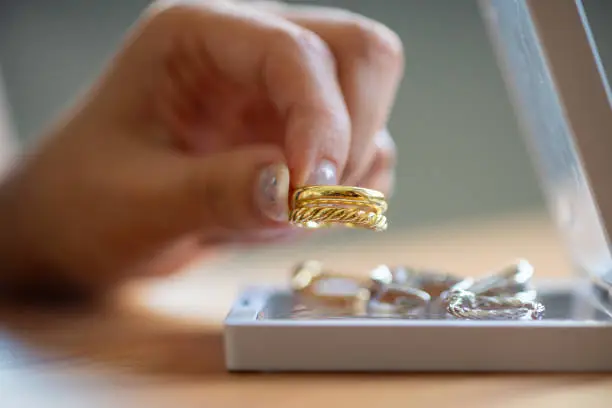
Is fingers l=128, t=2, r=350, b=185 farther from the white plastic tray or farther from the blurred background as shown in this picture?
the blurred background

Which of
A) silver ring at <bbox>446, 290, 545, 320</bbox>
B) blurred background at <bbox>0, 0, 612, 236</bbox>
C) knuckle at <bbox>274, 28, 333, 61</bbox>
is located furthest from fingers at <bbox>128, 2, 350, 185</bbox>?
blurred background at <bbox>0, 0, 612, 236</bbox>

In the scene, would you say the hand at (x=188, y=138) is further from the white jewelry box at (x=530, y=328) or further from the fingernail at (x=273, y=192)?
the white jewelry box at (x=530, y=328)

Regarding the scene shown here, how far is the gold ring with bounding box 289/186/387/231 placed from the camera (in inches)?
15.3

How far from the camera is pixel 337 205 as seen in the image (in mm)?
390

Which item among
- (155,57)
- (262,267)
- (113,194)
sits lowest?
(262,267)

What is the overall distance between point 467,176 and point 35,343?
1.08 metres

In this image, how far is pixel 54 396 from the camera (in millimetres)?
361

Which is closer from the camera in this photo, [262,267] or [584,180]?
[584,180]

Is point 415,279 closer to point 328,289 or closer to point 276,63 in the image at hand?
point 328,289

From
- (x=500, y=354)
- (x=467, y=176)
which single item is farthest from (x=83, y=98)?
(x=467, y=176)

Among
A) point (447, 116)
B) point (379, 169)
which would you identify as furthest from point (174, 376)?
point (447, 116)

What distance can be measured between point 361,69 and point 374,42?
0.10 feet

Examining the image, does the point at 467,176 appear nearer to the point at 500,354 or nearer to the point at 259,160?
the point at 259,160

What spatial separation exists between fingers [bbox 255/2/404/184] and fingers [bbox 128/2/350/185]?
0.6 inches
